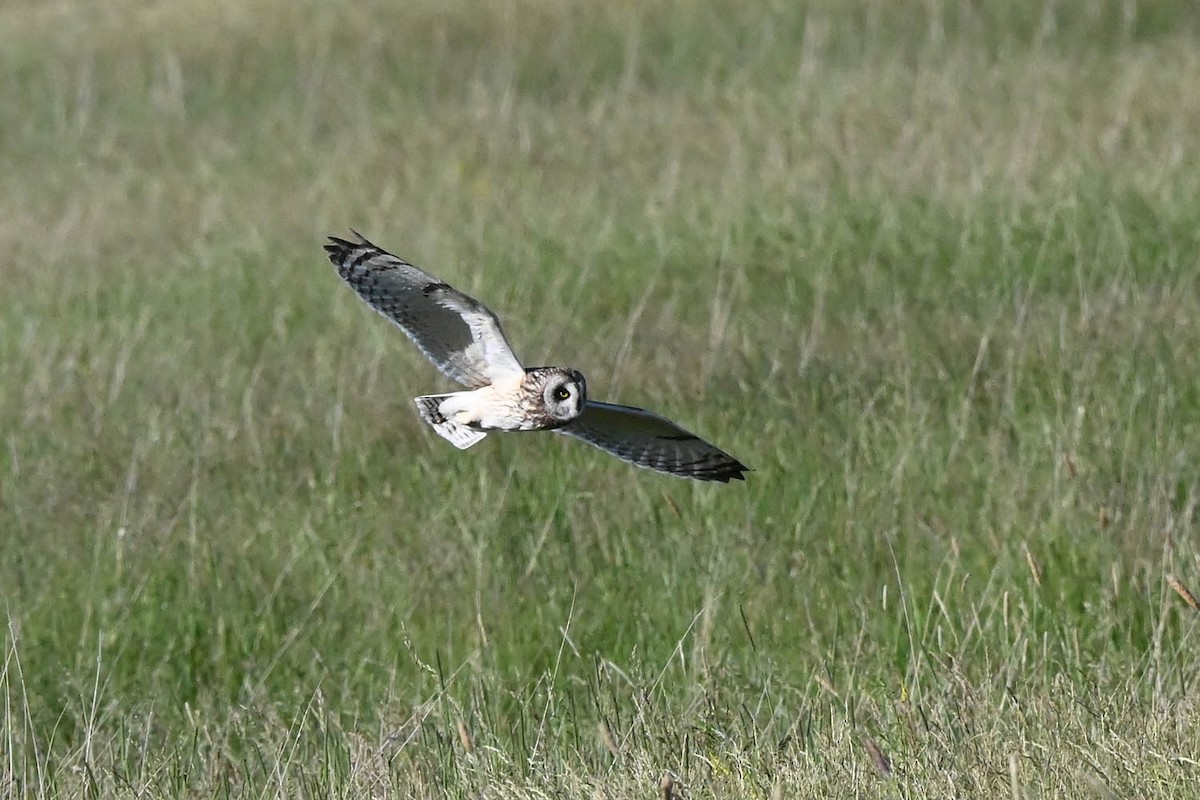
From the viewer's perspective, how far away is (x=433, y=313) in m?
3.11

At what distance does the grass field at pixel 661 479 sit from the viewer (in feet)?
11.4

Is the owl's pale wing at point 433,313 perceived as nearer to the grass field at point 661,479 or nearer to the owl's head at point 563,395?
the owl's head at point 563,395

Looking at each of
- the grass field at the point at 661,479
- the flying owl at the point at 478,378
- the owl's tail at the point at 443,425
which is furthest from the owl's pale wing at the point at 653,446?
the grass field at the point at 661,479

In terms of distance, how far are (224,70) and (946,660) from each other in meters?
10.7

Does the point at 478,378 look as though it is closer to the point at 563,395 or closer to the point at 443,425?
the point at 443,425

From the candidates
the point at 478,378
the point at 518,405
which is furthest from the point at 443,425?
the point at 518,405

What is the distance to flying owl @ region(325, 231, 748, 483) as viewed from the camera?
9.39ft

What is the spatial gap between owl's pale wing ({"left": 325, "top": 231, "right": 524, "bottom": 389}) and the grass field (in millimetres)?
622

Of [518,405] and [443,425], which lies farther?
[443,425]

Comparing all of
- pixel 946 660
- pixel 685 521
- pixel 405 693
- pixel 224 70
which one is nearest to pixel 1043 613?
pixel 946 660

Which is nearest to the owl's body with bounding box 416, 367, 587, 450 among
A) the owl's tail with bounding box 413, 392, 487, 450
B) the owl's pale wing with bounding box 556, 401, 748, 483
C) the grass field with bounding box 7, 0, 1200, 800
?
the owl's tail with bounding box 413, 392, 487, 450

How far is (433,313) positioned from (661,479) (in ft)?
5.88

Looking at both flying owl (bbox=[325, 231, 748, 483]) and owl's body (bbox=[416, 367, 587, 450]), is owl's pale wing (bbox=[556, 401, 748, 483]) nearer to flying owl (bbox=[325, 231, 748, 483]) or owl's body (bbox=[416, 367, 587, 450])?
flying owl (bbox=[325, 231, 748, 483])

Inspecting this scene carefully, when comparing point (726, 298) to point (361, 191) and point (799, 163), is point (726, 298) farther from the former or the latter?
point (361, 191)
